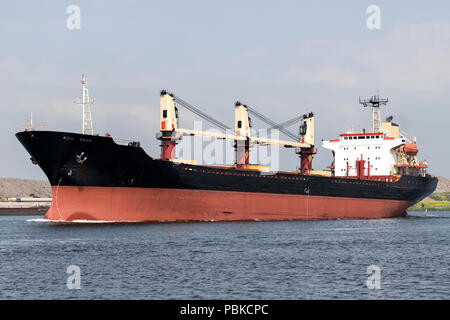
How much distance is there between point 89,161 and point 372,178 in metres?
33.1

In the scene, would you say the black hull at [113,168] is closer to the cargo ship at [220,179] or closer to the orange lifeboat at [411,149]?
the cargo ship at [220,179]

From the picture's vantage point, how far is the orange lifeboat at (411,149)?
214 feet

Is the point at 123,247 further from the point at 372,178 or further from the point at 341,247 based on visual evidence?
the point at 372,178

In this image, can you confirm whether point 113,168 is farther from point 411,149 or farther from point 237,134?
point 411,149

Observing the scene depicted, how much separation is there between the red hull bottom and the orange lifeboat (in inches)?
480

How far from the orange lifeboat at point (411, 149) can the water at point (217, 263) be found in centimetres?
2525

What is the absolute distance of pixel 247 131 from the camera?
55.9 m

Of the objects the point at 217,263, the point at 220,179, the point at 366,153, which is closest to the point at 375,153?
the point at 366,153

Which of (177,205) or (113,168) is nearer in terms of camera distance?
(113,168)

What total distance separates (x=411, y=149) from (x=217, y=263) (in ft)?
149

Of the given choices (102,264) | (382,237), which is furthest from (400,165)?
(102,264)

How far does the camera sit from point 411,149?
217 ft

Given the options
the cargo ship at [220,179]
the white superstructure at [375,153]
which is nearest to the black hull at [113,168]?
the cargo ship at [220,179]
